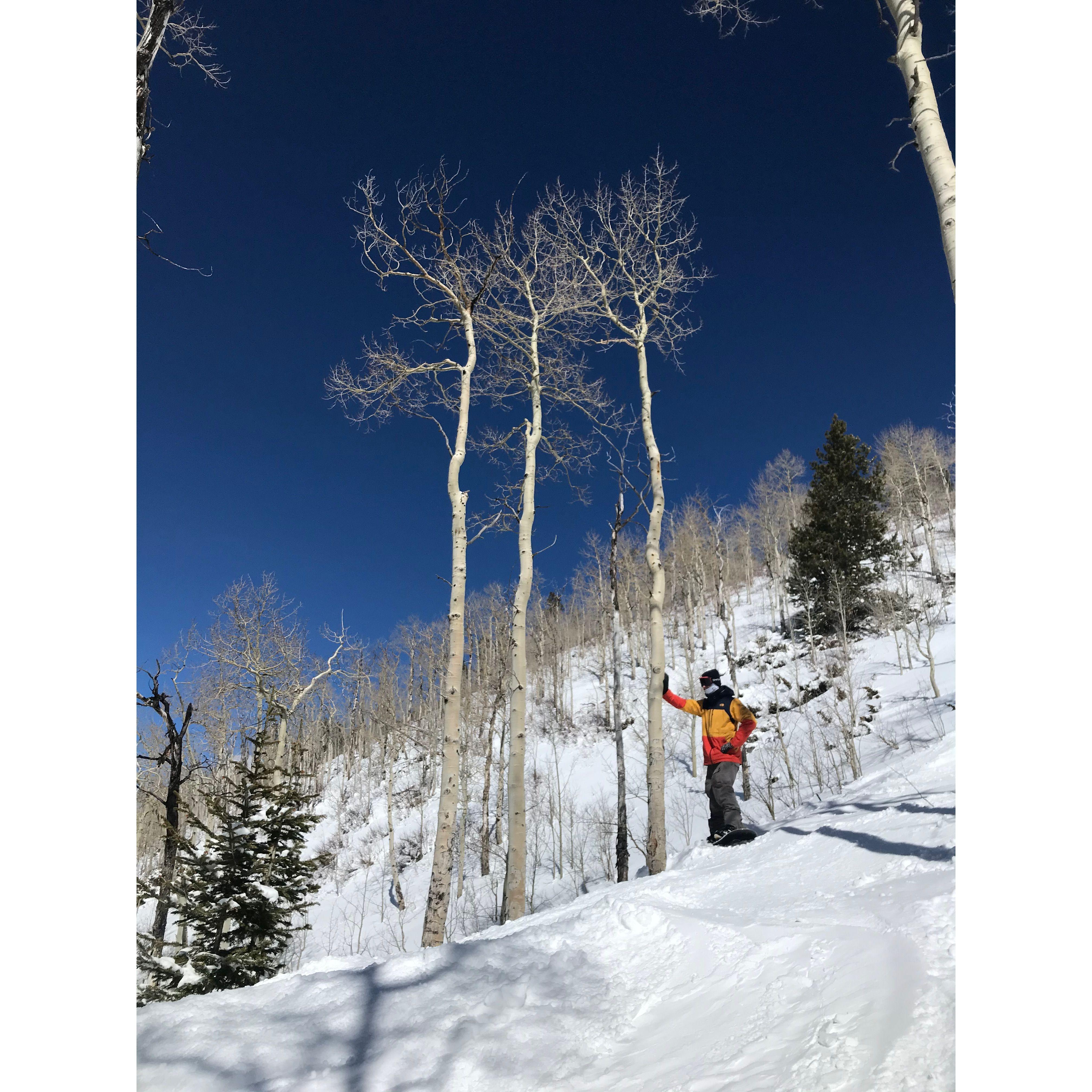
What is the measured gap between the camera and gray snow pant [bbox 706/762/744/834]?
22.0 feet

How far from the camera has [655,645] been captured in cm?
846

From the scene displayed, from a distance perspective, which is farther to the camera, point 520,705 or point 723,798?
point 520,705

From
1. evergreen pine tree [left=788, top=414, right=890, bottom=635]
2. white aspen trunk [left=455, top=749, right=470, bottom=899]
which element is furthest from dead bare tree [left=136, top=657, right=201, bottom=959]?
evergreen pine tree [left=788, top=414, right=890, bottom=635]

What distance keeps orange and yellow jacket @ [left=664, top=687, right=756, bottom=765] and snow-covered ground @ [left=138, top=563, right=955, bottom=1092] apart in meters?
2.26

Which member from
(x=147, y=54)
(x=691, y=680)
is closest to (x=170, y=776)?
(x=147, y=54)

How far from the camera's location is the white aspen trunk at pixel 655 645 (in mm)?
7816

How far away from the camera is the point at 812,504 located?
2441 cm

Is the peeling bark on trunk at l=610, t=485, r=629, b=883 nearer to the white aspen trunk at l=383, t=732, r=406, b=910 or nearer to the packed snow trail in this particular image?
the white aspen trunk at l=383, t=732, r=406, b=910

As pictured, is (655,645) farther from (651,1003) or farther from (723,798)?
(651,1003)

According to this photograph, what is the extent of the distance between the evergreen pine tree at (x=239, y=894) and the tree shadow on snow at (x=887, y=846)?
203 inches

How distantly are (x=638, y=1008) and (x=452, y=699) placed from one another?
193 inches

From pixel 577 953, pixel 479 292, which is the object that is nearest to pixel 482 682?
pixel 479 292
